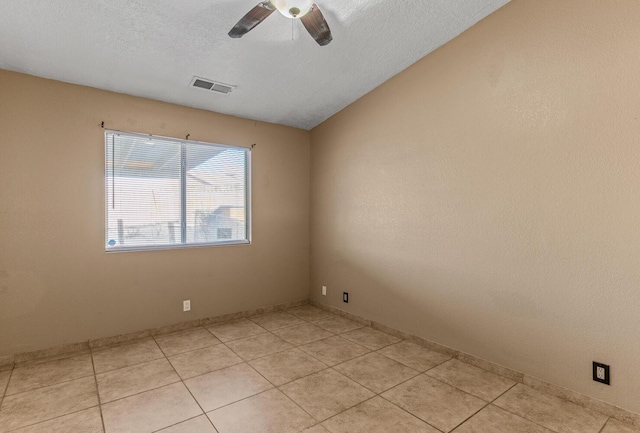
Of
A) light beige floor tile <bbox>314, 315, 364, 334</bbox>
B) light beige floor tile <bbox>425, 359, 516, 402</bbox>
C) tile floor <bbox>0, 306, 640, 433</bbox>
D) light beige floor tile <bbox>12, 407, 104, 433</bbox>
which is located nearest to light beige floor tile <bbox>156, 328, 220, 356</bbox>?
tile floor <bbox>0, 306, 640, 433</bbox>

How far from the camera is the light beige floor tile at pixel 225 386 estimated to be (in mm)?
2350

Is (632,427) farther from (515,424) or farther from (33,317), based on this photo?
(33,317)

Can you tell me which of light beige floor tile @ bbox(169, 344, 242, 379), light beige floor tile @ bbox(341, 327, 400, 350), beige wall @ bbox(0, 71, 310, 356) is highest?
beige wall @ bbox(0, 71, 310, 356)

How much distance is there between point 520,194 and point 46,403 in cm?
382

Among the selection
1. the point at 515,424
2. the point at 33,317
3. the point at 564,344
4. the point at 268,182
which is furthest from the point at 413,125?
the point at 33,317

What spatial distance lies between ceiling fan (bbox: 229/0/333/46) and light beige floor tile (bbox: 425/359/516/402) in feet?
9.20

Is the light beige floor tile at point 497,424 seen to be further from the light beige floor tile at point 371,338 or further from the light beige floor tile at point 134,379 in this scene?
the light beige floor tile at point 134,379

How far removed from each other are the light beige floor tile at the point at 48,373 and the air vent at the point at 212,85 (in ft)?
9.10

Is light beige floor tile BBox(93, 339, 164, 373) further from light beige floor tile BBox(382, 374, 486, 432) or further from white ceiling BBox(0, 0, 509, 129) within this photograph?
white ceiling BBox(0, 0, 509, 129)

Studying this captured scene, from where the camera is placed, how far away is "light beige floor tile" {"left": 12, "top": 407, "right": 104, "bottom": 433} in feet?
6.59

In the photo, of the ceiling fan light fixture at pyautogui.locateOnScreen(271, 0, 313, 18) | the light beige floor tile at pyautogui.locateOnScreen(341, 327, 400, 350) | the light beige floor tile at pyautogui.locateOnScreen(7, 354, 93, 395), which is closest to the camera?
the ceiling fan light fixture at pyautogui.locateOnScreen(271, 0, 313, 18)

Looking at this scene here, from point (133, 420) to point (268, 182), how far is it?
296 centimetres

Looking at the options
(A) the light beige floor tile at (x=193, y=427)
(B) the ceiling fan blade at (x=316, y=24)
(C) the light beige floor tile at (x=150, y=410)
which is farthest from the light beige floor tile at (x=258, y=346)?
(B) the ceiling fan blade at (x=316, y=24)

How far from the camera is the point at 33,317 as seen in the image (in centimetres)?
296
